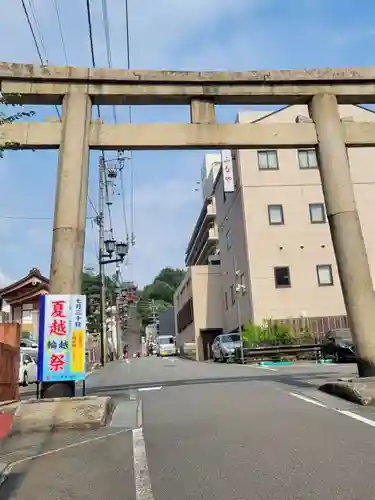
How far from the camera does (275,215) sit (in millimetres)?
32625

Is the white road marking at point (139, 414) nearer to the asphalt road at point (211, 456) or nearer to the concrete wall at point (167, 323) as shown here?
the asphalt road at point (211, 456)

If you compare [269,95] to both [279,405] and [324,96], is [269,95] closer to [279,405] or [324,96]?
[324,96]

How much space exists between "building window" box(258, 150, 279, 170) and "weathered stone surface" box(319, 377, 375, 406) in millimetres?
24395

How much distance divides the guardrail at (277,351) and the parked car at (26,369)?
10799 millimetres

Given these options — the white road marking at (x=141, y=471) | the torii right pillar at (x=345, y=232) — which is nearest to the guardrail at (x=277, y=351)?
the torii right pillar at (x=345, y=232)

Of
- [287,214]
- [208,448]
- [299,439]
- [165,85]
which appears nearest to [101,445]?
[208,448]

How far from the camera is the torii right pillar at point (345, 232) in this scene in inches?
417

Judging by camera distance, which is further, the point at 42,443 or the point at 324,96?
the point at 324,96

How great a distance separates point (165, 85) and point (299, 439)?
27.6 ft

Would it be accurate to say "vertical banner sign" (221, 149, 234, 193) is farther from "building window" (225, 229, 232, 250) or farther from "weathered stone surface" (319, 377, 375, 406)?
"weathered stone surface" (319, 377, 375, 406)

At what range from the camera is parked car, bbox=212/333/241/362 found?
29.1 m

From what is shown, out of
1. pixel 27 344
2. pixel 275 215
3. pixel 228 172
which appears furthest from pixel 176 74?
pixel 228 172

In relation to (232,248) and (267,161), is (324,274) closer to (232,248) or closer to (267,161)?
(232,248)

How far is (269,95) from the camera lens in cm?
1197
